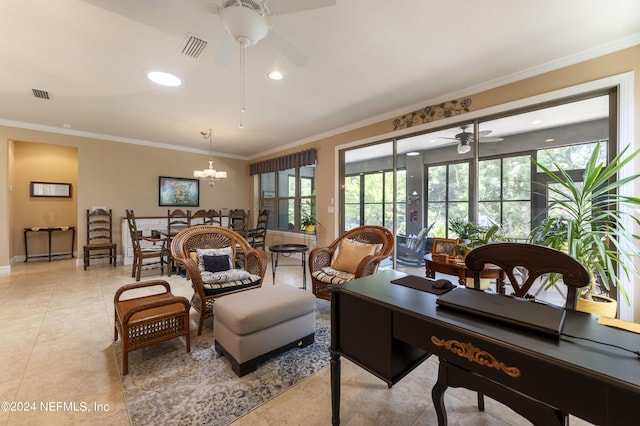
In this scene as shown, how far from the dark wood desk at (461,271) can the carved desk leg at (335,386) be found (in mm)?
1953

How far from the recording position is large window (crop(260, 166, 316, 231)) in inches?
229

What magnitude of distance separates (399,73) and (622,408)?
2.94 meters

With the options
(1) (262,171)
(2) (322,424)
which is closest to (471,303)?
(2) (322,424)

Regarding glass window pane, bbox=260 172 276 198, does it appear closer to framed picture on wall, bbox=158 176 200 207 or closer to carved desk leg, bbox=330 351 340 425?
framed picture on wall, bbox=158 176 200 207

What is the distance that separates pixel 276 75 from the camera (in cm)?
282

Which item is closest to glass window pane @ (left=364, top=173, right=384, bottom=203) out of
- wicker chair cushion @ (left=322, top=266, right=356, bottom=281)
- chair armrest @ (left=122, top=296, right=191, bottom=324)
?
wicker chair cushion @ (left=322, top=266, right=356, bottom=281)

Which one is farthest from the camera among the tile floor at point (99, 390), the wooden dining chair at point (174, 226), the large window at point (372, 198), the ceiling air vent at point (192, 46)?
the wooden dining chair at point (174, 226)

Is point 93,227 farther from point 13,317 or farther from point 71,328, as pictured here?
point 71,328

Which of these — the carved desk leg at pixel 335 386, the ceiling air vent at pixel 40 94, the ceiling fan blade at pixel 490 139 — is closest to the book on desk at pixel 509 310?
the carved desk leg at pixel 335 386

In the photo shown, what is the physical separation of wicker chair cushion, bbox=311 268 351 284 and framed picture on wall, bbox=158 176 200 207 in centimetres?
481

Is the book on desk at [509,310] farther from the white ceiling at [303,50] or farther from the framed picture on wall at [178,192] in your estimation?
the framed picture on wall at [178,192]

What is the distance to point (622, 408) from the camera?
65cm

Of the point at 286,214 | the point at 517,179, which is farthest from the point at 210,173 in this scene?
the point at 517,179

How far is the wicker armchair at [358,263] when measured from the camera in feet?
8.77
